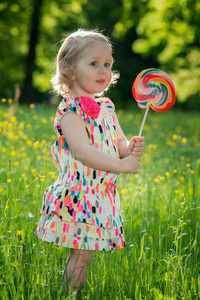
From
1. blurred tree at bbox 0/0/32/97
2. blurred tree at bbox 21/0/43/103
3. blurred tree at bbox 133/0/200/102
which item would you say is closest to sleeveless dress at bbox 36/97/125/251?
blurred tree at bbox 133/0/200/102

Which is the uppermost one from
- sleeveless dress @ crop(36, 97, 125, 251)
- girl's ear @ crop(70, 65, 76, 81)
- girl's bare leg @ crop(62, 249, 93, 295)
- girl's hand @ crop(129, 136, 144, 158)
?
girl's ear @ crop(70, 65, 76, 81)

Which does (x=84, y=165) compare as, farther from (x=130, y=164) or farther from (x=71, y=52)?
(x=71, y=52)

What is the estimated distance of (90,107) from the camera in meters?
2.06

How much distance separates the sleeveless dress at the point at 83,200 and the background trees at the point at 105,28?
8.46 meters

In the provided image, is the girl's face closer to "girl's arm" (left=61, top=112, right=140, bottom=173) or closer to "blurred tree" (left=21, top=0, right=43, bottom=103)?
"girl's arm" (left=61, top=112, right=140, bottom=173)

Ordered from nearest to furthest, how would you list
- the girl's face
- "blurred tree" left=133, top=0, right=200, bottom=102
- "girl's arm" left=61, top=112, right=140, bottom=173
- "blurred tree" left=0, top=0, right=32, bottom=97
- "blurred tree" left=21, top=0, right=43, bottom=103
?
"girl's arm" left=61, top=112, right=140, bottom=173 → the girl's face → "blurred tree" left=133, top=0, right=200, bottom=102 → "blurred tree" left=0, top=0, right=32, bottom=97 → "blurred tree" left=21, top=0, right=43, bottom=103

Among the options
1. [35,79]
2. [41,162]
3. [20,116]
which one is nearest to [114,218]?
[41,162]

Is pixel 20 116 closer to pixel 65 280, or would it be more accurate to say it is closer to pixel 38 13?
pixel 65 280

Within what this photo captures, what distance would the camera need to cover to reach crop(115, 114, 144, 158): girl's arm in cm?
212

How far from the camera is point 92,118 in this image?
210 centimetres

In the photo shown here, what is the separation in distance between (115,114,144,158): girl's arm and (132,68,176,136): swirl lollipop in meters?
0.18

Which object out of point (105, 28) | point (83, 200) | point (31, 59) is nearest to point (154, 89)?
point (83, 200)

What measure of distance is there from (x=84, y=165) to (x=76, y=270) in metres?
0.50

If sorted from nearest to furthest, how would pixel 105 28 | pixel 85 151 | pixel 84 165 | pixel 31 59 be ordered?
pixel 85 151
pixel 84 165
pixel 105 28
pixel 31 59
